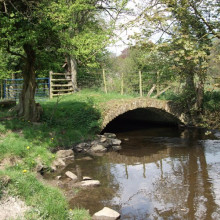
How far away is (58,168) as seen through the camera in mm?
9211

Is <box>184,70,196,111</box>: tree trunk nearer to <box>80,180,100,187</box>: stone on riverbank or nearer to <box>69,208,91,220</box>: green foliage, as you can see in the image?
<box>80,180,100,187</box>: stone on riverbank

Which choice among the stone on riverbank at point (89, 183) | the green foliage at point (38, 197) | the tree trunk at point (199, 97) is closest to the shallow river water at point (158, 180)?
the stone on riverbank at point (89, 183)

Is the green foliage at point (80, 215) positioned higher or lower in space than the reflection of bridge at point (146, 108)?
lower

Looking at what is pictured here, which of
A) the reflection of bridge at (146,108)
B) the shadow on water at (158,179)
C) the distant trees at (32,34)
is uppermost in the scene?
the distant trees at (32,34)

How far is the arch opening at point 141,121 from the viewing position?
58.3 ft

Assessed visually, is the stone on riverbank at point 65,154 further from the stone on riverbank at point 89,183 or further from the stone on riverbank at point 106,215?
the stone on riverbank at point 106,215

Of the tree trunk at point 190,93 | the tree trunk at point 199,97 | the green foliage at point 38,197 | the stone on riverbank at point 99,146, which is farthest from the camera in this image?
the tree trunk at point 190,93

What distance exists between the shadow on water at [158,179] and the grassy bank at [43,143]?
1.01 metres

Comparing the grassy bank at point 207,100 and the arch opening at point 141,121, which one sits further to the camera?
the arch opening at point 141,121

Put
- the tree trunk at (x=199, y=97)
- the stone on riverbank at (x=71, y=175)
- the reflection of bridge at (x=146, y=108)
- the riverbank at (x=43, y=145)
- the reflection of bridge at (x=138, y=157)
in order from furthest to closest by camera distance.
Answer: the tree trunk at (x=199, y=97) < the reflection of bridge at (x=146, y=108) < the reflection of bridge at (x=138, y=157) < the stone on riverbank at (x=71, y=175) < the riverbank at (x=43, y=145)

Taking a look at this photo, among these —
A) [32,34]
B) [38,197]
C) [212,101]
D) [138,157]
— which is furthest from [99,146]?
[212,101]

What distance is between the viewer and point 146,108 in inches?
608

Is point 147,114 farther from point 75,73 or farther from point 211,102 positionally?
point 75,73

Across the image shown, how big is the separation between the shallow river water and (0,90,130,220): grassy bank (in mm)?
1012
